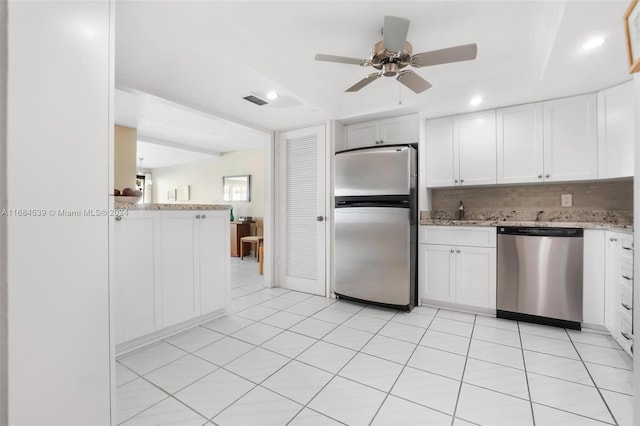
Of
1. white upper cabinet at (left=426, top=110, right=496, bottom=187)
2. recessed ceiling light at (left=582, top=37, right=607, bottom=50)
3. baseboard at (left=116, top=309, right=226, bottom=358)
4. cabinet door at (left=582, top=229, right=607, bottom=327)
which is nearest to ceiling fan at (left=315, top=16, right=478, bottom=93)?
recessed ceiling light at (left=582, top=37, right=607, bottom=50)

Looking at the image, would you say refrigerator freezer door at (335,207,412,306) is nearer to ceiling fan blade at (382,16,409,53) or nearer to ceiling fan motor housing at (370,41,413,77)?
ceiling fan motor housing at (370,41,413,77)

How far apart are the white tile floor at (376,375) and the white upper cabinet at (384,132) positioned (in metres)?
1.98

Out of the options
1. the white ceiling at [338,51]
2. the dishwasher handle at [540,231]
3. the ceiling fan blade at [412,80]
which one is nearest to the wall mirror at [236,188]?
the white ceiling at [338,51]

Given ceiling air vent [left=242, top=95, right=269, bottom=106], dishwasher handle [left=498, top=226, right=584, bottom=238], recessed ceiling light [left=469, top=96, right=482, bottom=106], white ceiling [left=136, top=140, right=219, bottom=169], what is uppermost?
white ceiling [left=136, top=140, right=219, bottom=169]

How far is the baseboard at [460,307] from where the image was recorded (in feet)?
8.92

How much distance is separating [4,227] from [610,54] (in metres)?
3.30

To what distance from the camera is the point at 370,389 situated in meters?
1.60

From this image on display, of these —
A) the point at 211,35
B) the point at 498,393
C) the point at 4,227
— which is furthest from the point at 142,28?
the point at 498,393

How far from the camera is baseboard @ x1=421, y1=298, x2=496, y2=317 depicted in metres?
2.72

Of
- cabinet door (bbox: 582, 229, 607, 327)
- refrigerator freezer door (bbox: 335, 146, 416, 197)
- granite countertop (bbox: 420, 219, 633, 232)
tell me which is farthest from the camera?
refrigerator freezer door (bbox: 335, 146, 416, 197)

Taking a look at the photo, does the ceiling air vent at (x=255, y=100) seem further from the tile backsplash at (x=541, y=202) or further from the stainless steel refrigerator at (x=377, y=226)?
the tile backsplash at (x=541, y=202)

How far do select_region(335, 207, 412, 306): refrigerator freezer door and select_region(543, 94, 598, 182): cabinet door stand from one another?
4.71 ft

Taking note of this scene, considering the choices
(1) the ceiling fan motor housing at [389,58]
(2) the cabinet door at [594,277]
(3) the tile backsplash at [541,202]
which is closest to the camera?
(1) the ceiling fan motor housing at [389,58]

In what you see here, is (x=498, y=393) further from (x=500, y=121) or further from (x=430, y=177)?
(x=500, y=121)
